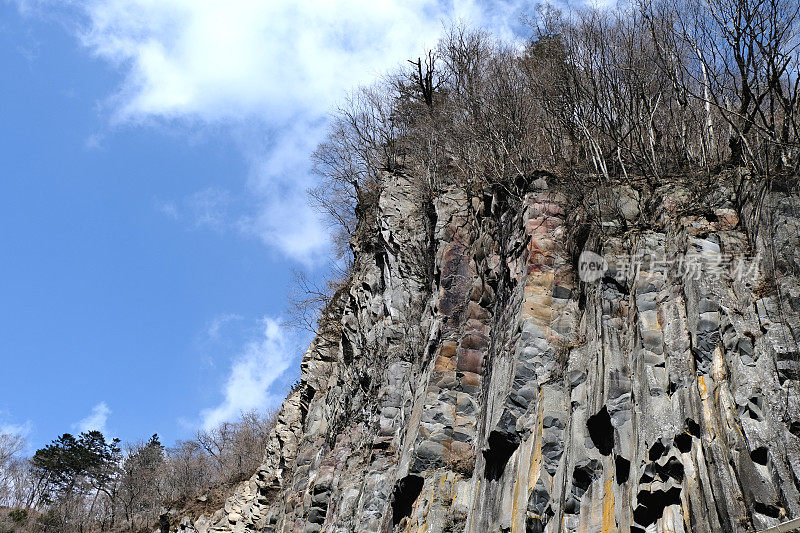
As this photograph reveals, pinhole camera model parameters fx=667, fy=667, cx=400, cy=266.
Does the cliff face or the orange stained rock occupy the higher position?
the cliff face

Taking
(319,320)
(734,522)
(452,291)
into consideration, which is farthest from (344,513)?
(319,320)

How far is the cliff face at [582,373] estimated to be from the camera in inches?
299

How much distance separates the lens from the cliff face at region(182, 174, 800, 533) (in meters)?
7.59

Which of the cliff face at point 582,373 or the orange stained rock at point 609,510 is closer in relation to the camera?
the cliff face at point 582,373

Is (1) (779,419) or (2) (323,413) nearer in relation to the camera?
(1) (779,419)

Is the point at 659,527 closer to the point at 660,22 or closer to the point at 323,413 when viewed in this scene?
the point at 660,22

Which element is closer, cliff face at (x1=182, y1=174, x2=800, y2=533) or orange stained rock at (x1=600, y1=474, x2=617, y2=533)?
cliff face at (x1=182, y1=174, x2=800, y2=533)

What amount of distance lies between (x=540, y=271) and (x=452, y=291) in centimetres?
349

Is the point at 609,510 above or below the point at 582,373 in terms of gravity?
below

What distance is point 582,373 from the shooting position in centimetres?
1025

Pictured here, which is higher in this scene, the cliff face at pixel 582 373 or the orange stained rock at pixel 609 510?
the cliff face at pixel 582 373

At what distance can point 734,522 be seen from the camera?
6.77 m

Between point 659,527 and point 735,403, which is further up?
point 735,403

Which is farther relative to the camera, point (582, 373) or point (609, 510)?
point (582, 373)
